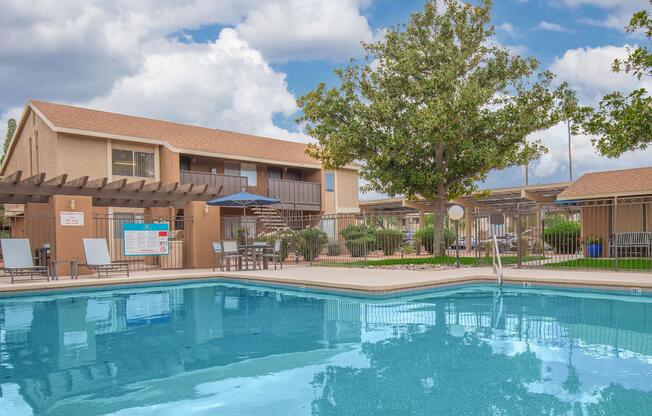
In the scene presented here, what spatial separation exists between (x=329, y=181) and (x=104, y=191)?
1513 cm

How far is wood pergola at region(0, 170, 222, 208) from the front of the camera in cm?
1412

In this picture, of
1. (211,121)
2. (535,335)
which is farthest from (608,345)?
(211,121)

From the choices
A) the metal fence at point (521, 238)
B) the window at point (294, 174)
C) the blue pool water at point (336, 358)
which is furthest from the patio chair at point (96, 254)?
the window at point (294, 174)

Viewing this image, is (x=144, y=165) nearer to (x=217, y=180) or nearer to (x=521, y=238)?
(x=217, y=180)

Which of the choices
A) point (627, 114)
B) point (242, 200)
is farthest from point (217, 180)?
point (627, 114)

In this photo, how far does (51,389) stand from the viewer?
4.74 m

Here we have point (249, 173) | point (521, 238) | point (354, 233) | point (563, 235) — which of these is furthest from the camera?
point (249, 173)

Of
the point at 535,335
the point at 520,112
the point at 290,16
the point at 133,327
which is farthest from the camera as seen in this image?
the point at 520,112

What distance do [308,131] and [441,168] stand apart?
4.73 m

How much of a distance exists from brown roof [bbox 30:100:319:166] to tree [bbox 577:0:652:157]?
15.7 m

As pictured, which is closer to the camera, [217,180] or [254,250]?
[254,250]

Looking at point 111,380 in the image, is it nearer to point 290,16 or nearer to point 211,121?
point 290,16

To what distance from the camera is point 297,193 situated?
87.1 ft

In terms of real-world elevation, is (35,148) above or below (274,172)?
above
